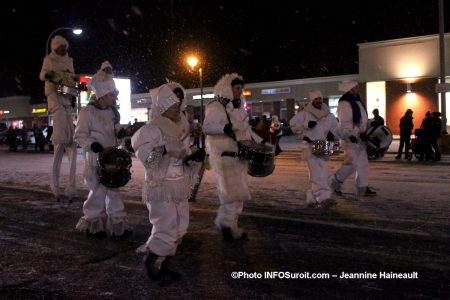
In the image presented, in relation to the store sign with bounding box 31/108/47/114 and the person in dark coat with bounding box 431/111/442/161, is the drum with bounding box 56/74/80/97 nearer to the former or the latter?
the person in dark coat with bounding box 431/111/442/161

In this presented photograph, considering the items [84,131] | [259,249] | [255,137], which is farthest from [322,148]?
[84,131]

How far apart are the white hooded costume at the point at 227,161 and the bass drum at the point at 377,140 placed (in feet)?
11.3

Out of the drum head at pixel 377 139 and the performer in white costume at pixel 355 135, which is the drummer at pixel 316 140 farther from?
the drum head at pixel 377 139

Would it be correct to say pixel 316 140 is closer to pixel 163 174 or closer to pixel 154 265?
pixel 163 174

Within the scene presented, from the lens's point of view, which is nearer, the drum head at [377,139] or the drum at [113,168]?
the drum at [113,168]

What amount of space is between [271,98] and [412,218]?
38306 mm

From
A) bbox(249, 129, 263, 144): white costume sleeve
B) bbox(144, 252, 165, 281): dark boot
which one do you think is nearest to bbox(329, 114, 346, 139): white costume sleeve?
bbox(249, 129, 263, 144): white costume sleeve

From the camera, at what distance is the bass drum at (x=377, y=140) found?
909cm

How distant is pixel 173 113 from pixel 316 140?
12.0ft

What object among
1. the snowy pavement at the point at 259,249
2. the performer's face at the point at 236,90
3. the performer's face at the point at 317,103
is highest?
the performer's face at the point at 236,90

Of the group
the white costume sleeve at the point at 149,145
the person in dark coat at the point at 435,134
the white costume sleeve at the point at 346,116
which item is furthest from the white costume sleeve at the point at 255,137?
the person in dark coat at the point at 435,134

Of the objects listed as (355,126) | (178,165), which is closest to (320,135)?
(355,126)

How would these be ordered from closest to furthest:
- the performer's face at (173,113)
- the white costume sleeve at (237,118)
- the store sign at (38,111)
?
the performer's face at (173,113) < the white costume sleeve at (237,118) < the store sign at (38,111)

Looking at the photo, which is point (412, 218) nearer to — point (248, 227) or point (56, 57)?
point (248, 227)
